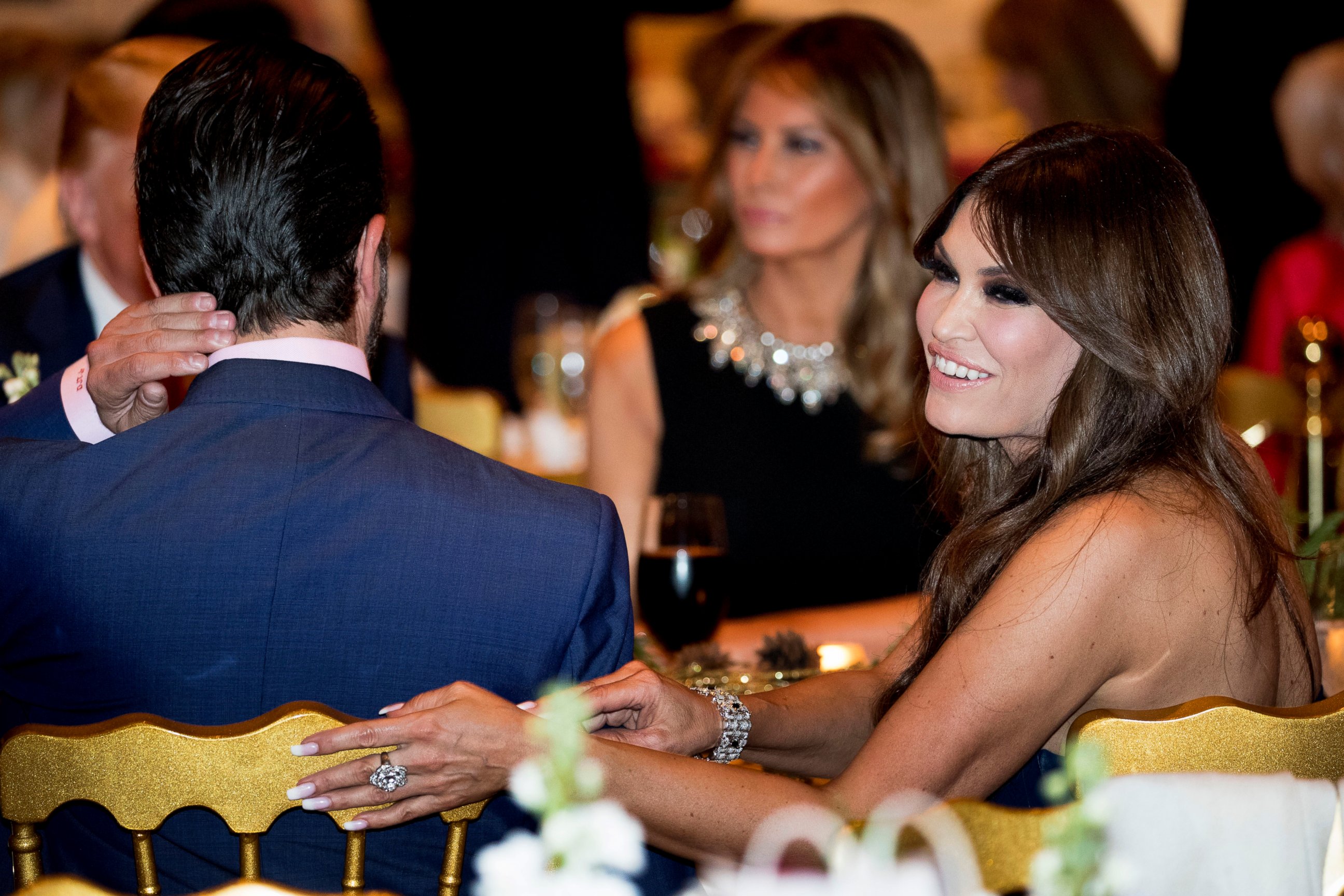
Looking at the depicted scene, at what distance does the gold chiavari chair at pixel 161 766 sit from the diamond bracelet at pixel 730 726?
547mm

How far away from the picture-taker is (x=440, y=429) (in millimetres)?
3266

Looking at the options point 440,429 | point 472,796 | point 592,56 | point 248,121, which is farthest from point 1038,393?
point 592,56

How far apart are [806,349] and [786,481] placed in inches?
11.1

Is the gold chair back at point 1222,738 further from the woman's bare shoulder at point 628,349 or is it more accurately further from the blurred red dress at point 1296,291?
the blurred red dress at point 1296,291

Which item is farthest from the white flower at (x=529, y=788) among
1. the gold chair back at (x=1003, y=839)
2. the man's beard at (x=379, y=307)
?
the man's beard at (x=379, y=307)

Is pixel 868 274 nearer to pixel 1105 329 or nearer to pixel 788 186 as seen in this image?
pixel 788 186

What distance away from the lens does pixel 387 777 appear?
1.18 meters

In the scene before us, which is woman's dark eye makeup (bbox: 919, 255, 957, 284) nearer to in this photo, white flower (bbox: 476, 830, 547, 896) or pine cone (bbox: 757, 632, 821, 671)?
pine cone (bbox: 757, 632, 821, 671)

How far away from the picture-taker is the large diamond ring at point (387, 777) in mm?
1170

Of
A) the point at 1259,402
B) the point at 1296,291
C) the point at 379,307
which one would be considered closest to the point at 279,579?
the point at 379,307

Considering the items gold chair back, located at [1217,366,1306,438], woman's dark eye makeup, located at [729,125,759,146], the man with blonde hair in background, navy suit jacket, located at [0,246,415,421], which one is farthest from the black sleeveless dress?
the man with blonde hair in background

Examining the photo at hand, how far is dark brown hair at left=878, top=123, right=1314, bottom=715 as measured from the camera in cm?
149

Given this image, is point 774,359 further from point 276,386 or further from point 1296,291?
point 1296,291

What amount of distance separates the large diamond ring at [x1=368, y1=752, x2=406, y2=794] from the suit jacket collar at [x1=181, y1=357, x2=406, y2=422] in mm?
368
